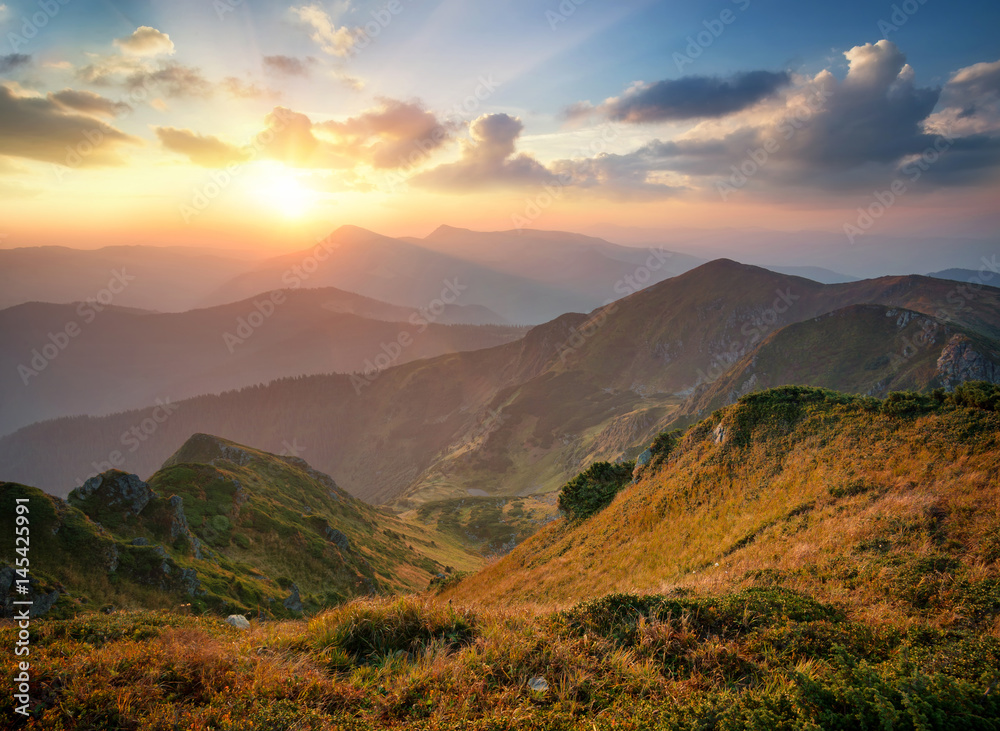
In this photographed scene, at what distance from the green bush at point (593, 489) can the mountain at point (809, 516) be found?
1639 millimetres

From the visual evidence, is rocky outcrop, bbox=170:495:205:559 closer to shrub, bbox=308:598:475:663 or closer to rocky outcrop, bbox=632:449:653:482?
shrub, bbox=308:598:475:663

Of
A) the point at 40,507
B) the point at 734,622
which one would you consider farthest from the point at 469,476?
the point at 734,622

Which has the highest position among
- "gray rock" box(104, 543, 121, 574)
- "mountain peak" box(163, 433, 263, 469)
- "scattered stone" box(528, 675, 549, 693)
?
"scattered stone" box(528, 675, 549, 693)

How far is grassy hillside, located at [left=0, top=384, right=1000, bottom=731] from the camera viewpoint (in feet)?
20.0

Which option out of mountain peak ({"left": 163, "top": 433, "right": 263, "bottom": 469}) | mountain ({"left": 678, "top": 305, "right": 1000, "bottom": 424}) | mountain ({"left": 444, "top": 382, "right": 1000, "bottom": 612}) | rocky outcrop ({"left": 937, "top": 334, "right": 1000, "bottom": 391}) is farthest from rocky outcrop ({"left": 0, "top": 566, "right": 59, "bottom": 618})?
rocky outcrop ({"left": 937, "top": 334, "right": 1000, "bottom": 391})

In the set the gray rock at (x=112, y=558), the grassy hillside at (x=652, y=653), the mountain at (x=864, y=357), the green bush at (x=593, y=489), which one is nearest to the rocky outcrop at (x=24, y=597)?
the gray rock at (x=112, y=558)

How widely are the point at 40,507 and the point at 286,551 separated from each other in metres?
20.2

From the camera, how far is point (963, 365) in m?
73.6

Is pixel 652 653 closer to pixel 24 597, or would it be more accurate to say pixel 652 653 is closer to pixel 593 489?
pixel 24 597

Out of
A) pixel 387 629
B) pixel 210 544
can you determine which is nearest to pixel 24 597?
pixel 210 544

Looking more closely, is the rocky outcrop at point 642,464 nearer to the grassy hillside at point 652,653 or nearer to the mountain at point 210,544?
the grassy hillside at point 652,653

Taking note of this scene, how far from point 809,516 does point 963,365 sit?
88.0 m

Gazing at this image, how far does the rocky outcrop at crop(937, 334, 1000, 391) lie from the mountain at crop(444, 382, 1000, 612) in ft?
243

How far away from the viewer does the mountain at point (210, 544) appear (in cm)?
2306
